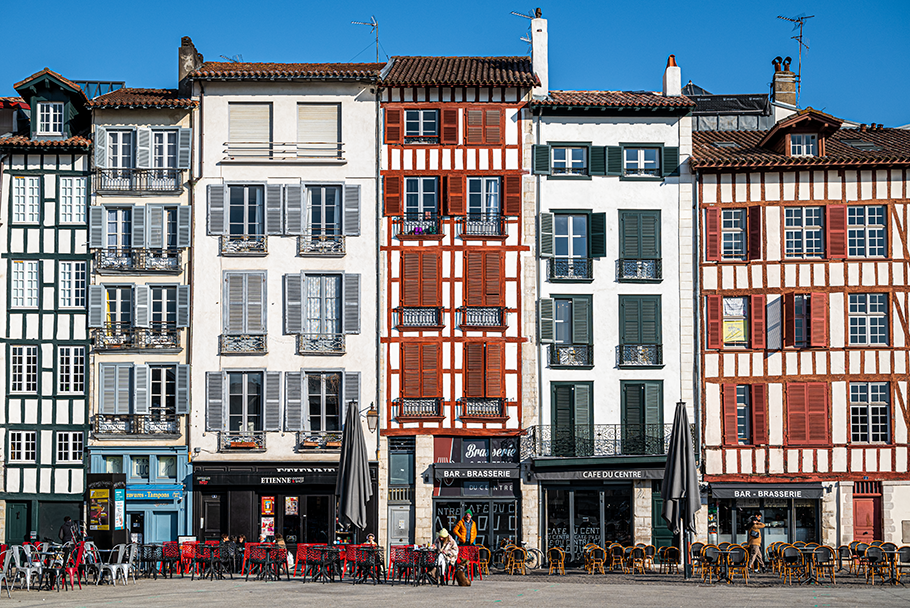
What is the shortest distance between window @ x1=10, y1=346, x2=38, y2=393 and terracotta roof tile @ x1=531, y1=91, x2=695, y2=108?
16.4m

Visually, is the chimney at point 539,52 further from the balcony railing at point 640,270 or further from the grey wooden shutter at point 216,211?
the grey wooden shutter at point 216,211

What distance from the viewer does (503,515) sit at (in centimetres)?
3341

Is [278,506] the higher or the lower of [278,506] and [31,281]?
the lower

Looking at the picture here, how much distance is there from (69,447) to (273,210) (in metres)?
9.07

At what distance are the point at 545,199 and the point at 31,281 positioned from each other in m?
15.3

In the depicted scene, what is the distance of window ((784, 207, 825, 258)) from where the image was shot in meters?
33.8

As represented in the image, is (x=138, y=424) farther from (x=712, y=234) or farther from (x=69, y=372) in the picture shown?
(x=712, y=234)

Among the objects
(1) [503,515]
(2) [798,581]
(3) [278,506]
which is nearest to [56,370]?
(3) [278,506]

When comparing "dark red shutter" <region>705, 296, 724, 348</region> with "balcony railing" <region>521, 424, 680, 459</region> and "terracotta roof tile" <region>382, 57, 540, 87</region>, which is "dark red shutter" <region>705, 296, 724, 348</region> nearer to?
"balcony railing" <region>521, 424, 680, 459</region>

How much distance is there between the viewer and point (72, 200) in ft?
114

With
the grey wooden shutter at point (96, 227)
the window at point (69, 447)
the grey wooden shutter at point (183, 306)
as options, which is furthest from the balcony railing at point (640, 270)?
the window at point (69, 447)

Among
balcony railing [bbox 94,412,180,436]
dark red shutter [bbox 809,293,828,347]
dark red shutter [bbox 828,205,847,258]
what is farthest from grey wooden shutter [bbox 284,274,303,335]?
dark red shutter [bbox 828,205,847,258]

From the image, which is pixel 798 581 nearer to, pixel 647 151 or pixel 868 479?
pixel 868 479

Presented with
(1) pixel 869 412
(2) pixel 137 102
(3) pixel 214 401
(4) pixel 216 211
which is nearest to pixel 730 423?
(1) pixel 869 412
